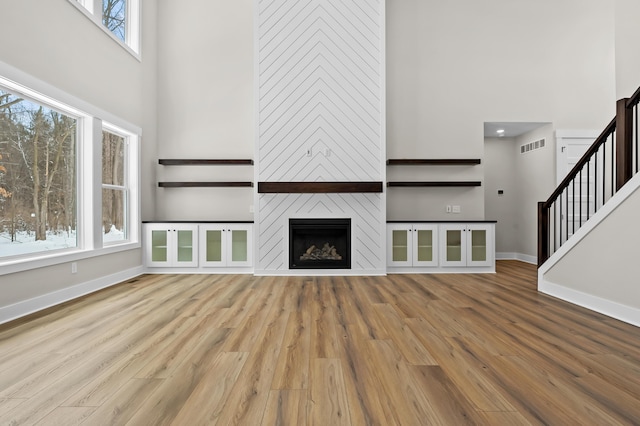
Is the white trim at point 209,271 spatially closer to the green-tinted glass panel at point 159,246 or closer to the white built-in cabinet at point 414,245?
the green-tinted glass panel at point 159,246

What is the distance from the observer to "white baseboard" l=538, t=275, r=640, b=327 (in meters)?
2.77

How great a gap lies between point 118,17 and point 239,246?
369 centimetres

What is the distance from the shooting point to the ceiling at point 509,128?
5.73m

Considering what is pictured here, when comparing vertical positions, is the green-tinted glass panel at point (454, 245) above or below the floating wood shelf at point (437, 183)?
below

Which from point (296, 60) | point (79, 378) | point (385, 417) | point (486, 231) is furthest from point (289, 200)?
point (385, 417)

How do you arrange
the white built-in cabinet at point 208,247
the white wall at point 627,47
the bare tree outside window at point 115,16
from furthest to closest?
the white built-in cabinet at point 208,247 → the bare tree outside window at point 115,16 → the white wall at point 627,47

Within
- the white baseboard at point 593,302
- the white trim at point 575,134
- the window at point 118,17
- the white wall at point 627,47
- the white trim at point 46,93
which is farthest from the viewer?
the white trim at point 575,134

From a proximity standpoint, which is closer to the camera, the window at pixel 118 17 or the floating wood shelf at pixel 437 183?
the window at pixel 118 17

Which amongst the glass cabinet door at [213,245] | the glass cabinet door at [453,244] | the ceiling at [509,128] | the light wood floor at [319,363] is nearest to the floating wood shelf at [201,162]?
the glass cabinet door at [213,245]

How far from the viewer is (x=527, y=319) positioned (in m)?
2.87

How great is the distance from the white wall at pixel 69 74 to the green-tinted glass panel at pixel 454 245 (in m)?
4.73

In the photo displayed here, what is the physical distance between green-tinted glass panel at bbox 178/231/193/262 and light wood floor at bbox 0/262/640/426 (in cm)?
149

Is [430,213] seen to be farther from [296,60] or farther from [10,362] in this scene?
[10,362]

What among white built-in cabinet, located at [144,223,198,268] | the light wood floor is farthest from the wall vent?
white built-in cabinet, located at [144,223,198,268]
